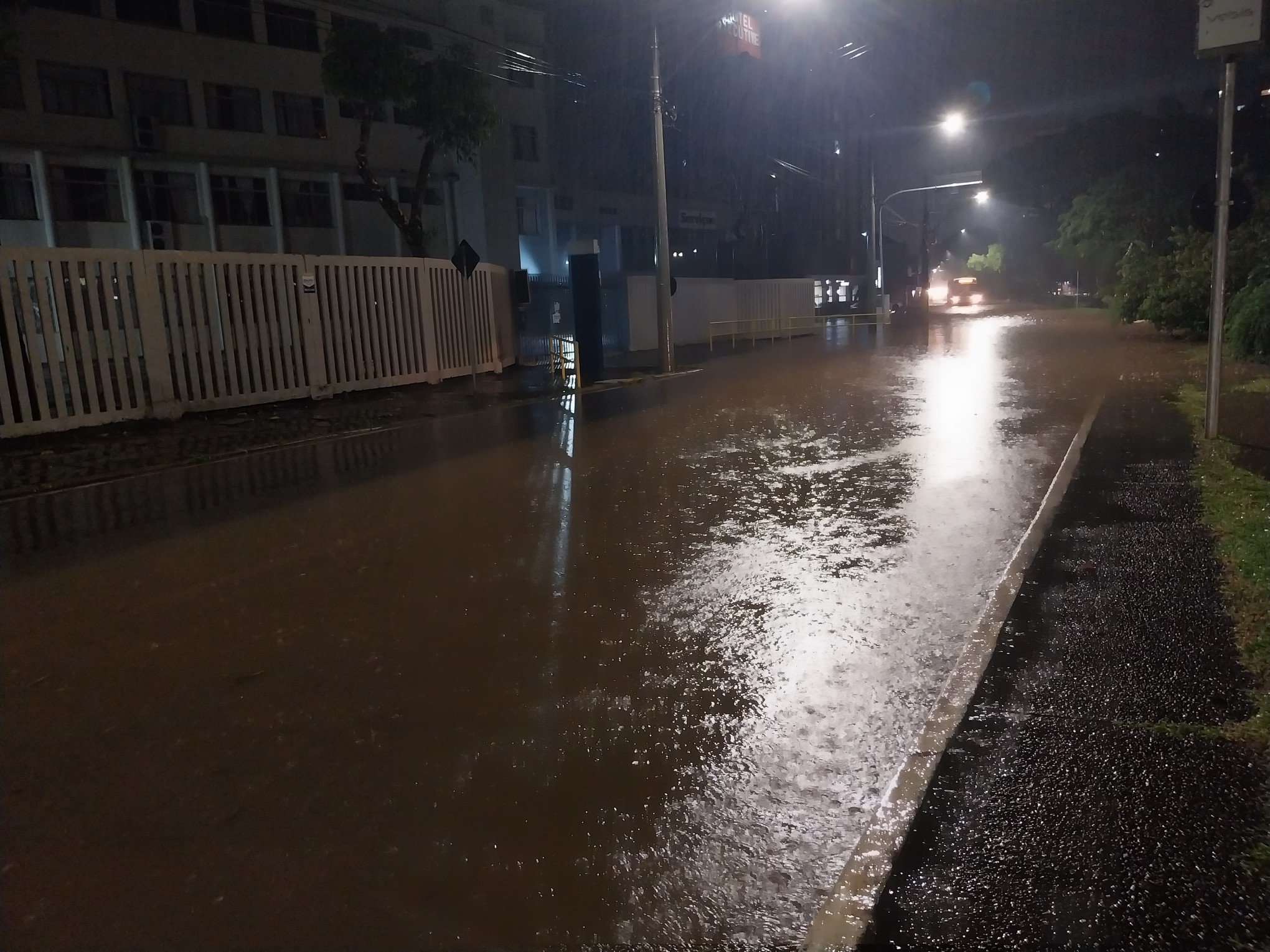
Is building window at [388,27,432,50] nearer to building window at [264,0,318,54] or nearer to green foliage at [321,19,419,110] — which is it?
building window at [264,0,318,54]

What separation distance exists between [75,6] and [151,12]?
102 inches

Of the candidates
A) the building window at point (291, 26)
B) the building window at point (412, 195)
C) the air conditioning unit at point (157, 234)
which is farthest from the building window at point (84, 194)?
the building window at point (412, 195)

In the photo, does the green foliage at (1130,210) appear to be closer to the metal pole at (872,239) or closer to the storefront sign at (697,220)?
the metal pole at (872,239)

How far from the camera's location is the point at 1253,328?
55.0 feet

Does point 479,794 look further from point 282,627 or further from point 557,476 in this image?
point 557,476

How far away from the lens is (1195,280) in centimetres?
2581

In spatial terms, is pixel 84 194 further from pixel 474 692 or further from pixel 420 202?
pixel 474 692

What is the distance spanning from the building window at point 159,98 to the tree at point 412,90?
28.5ft

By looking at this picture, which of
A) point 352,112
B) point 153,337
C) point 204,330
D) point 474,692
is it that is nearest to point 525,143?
point 352,112

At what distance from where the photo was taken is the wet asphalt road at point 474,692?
3.19 meters

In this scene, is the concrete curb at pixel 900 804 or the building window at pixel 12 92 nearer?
the concrete curb at pixel 900 804

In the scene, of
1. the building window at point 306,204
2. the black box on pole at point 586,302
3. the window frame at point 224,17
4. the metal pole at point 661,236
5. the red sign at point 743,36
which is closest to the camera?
the metal pole at point 661,236

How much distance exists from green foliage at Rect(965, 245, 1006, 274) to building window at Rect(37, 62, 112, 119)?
85501 millimetres

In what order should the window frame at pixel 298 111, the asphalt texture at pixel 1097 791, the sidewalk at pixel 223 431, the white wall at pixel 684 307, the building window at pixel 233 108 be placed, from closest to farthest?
the asphalt texture at pixel 1097 791
the sidewalk at pixel 223 431
the white wall at pixel 684 307
the building window at pixel 233 108
the window frame at pixel 298 111
